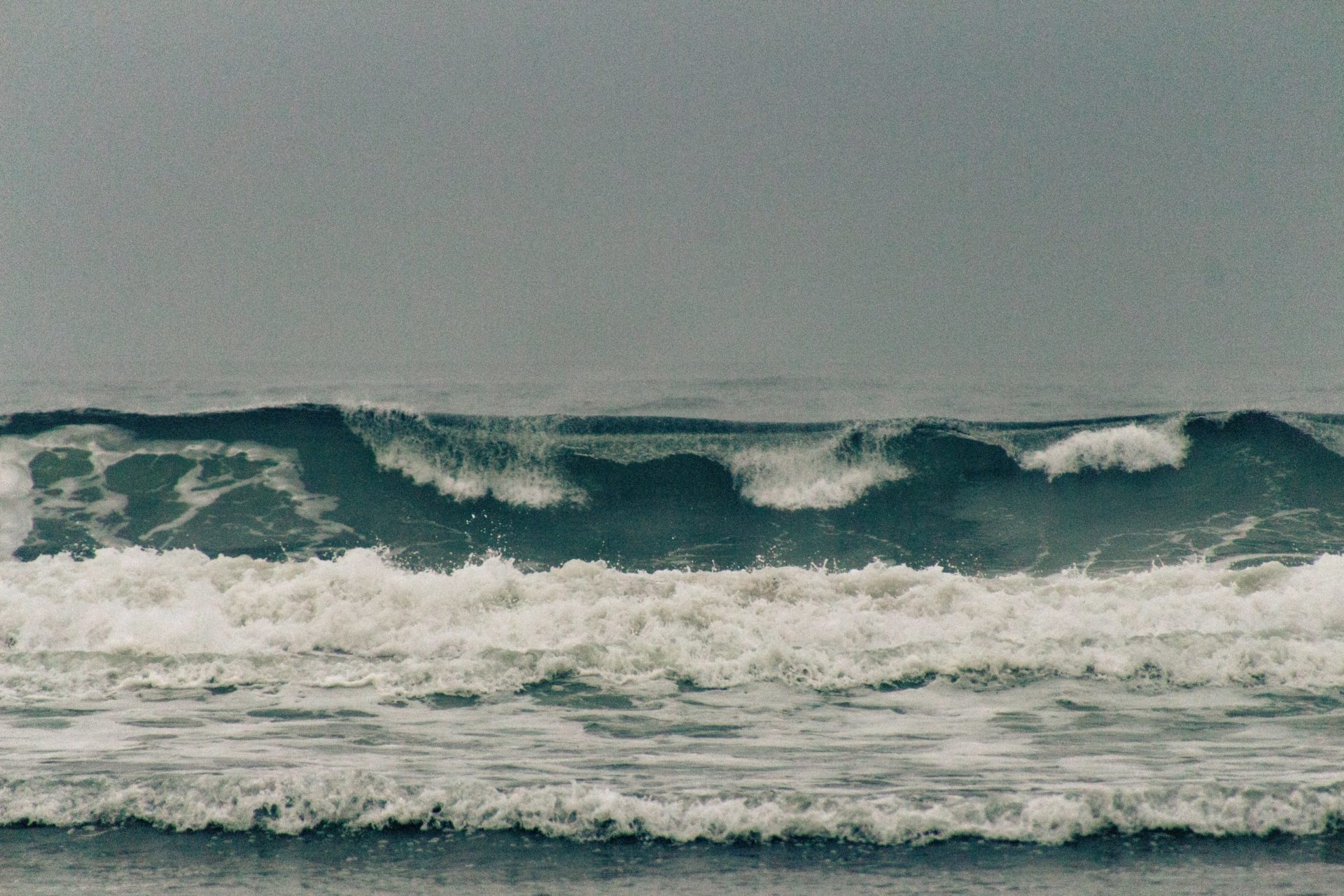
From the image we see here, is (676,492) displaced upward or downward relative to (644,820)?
upward

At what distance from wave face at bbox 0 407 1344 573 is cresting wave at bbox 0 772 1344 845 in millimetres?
6677

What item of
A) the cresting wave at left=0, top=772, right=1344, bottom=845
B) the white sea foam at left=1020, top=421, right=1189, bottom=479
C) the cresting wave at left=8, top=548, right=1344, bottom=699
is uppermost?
the white sea foam at left=1020, top=421, right=1189, bottom=479

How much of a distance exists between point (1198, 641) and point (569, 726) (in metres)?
5.31

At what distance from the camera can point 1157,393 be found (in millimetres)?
26297

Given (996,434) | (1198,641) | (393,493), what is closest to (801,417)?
(996,434)

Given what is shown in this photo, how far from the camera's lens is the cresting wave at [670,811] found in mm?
5379

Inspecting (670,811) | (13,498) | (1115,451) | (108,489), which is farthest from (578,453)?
(670,811)

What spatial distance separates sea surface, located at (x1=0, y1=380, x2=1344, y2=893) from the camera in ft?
17.4

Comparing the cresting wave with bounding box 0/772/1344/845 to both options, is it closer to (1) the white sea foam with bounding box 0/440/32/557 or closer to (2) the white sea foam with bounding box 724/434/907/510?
(1) the white sea foam with bounding box 0/440/32/557

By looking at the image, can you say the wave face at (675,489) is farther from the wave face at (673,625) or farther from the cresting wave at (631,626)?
the cresting wave at (631,626)

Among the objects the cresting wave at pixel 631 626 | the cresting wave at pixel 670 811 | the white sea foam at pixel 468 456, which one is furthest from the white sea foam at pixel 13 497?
the cresting wave at pixel 670 811

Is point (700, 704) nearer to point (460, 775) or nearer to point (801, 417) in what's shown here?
point (460, 775)

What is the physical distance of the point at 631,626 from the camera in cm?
932

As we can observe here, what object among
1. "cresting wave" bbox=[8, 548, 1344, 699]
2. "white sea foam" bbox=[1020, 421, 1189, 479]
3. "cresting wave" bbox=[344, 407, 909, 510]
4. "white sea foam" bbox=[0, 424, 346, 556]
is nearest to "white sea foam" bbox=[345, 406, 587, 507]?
"cresting wave" bbox=[344, 407, 909, 510]
